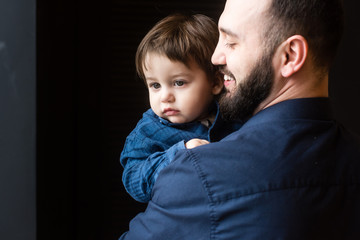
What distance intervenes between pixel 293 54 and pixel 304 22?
109mm

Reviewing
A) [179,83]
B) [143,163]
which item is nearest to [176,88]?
[179,83]

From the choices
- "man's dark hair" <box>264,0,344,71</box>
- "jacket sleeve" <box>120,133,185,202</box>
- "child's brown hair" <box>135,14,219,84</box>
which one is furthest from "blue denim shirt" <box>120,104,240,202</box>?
"man's dark hair" <box>264,0,344,71</box>

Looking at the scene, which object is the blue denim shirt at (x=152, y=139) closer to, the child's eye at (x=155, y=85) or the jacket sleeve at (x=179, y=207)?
the child's eye at (x=155, y=85)

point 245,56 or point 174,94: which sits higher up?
point 245,56

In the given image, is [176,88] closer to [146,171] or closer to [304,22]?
[146,171]

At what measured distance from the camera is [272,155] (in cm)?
120

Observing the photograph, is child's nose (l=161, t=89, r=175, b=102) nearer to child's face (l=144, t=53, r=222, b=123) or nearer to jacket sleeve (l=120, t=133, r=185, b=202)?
child's face (l=144, t=53, r=222, b=123)

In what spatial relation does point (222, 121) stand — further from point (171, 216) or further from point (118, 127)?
point (118, 127)
